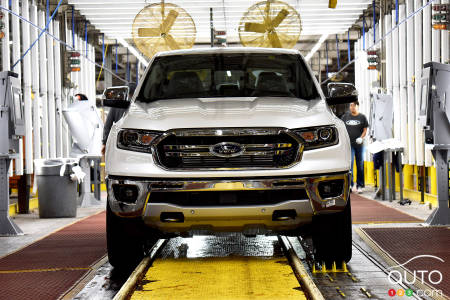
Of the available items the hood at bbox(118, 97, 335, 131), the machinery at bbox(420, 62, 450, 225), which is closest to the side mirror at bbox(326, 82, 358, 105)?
the hood at bbox(118, 97, 335, 131)

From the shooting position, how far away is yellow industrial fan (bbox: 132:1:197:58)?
9.45 metres

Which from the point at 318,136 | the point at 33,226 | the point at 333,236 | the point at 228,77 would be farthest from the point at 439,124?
the point at 33,226

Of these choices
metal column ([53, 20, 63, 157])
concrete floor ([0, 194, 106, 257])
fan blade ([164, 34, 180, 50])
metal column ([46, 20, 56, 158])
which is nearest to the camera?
concrete floor ([0, 194, 106, 257])

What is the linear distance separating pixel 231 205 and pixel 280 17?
5.74 m

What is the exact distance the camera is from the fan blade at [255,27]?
10023mm

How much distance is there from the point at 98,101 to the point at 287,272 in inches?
816

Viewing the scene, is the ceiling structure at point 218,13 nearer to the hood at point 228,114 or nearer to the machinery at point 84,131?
the machinery at point 84,131

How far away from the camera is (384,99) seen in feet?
40.8

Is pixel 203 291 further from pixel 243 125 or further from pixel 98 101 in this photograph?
pixel 98 101

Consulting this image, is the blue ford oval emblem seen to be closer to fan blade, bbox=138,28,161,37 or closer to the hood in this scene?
the hood

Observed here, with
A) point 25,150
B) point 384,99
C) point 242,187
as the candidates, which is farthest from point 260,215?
point 25,150

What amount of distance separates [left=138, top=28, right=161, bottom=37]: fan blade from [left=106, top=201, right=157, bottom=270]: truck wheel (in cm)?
494

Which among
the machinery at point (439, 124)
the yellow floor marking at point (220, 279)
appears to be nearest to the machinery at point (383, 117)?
the machinery at point (439, 124)

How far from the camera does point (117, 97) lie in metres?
5.72
